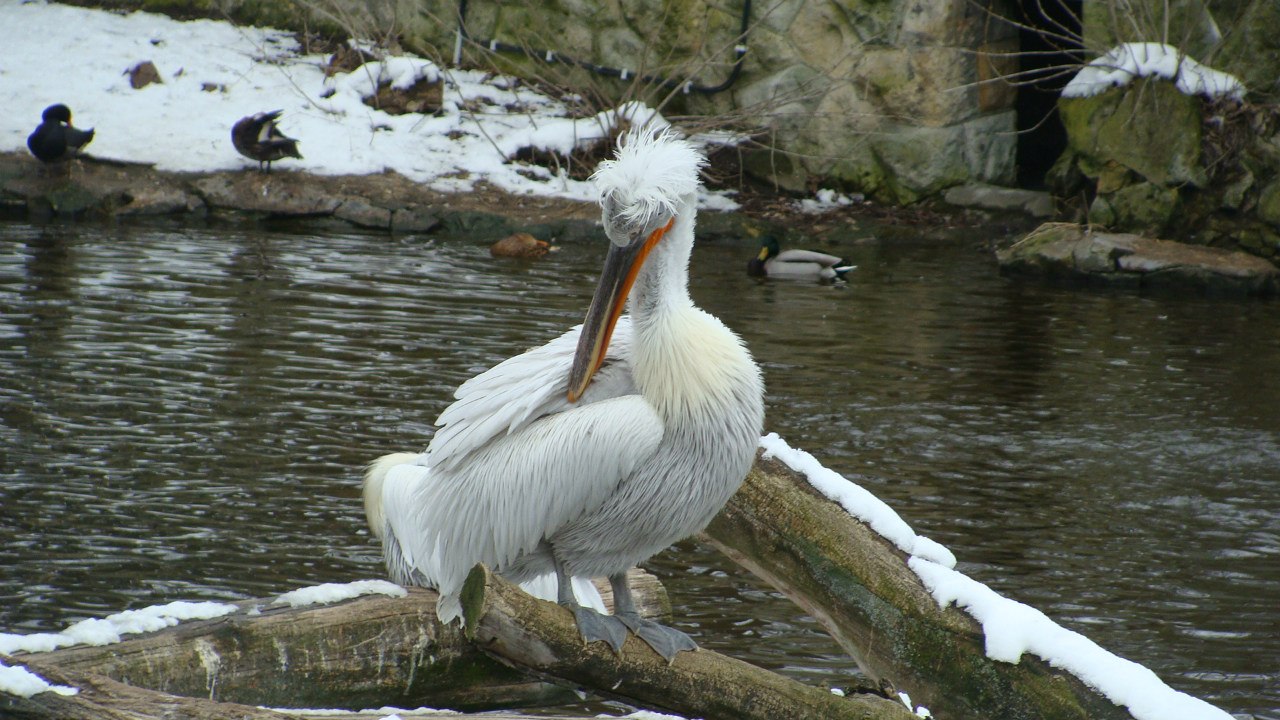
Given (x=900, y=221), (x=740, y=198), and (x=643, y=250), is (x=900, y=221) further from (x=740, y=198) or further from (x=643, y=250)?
(x=643, y=250)

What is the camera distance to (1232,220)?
1184 centimetres

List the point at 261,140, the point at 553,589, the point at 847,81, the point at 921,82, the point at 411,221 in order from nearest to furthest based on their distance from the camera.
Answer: the point at 553,589 → the point at 261,140 → the point at 411,221 → the point at 921,82 → the point at 847,81

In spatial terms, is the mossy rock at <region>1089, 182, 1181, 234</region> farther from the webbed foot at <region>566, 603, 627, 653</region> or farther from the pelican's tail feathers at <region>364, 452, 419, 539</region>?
the webbed foot at <region>566, 603, 627, 653</region>

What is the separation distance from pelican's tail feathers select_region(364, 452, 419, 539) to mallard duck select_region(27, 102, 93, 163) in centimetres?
934

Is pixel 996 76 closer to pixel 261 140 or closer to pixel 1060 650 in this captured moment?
pixel 261 140

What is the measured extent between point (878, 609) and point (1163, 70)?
34.0 feet

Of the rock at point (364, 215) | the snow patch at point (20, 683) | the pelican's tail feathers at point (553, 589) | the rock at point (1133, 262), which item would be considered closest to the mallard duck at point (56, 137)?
the rock at point (364, 215)

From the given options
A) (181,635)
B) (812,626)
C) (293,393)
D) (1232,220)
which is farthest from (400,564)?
(1232,220)

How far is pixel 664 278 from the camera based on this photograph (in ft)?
9.66

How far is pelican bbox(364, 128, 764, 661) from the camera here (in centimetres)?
281

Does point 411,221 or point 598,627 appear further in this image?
point 411,221

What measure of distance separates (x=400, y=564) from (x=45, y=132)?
955 centimetres

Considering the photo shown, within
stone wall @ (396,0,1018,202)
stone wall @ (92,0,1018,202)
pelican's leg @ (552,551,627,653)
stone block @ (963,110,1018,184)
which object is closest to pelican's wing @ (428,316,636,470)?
pelican's leg @ (552,551,627,653)

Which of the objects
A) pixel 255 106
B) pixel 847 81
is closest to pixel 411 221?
pixel 255 106
